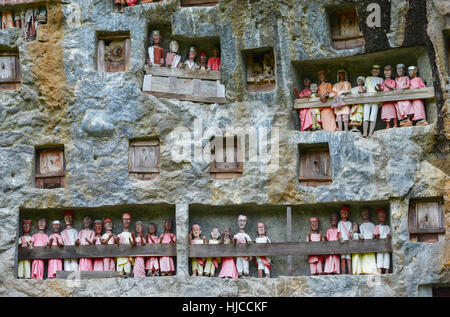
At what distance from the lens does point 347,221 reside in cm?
2067

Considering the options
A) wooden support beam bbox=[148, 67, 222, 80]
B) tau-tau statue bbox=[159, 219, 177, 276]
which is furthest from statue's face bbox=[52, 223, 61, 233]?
wooden support beam bbox=[148, 67, 222, 80]

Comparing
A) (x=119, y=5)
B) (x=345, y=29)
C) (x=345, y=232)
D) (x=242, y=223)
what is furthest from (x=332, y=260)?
(x=119, y=5)

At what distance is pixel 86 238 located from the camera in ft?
68.5

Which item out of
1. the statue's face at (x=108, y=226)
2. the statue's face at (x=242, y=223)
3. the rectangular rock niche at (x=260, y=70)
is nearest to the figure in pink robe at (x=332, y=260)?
the statue's face at (x=242, y=223)

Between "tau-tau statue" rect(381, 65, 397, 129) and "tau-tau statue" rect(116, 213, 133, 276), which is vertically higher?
"tau-tau statue" rect(381, 65, 397, 129)

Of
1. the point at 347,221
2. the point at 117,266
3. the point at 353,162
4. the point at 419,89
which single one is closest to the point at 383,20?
the point at 419,89

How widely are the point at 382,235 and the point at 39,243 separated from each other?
309 inches

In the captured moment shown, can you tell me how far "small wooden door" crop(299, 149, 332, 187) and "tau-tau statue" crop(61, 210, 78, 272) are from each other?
17.9 feet

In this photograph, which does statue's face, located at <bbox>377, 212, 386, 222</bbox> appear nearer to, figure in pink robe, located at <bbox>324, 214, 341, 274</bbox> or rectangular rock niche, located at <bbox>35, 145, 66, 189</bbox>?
figure in pink robe, located at <bbox>324, 214, 341, 274</bbox>

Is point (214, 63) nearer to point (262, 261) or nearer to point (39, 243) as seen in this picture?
point (262, 261)

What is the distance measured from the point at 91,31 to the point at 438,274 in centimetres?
976

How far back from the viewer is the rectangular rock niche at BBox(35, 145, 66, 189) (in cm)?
2147

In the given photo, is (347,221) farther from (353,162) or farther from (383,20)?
(383,20)

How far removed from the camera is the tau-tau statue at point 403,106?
808 inches
